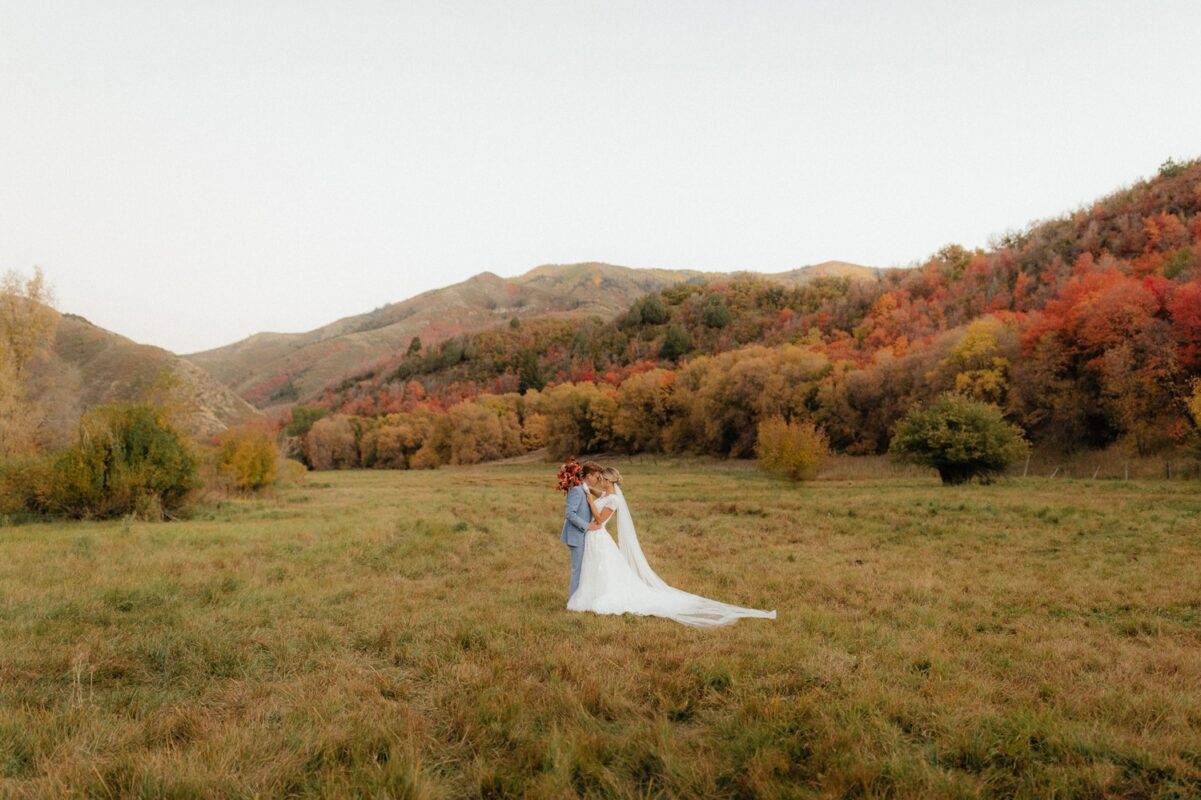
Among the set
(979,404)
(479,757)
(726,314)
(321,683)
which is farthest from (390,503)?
(726,314)

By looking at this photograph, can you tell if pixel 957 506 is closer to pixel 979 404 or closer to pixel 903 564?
pixel 903 564

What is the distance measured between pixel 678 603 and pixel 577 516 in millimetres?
2036

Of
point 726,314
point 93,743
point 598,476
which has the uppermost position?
point 726,314

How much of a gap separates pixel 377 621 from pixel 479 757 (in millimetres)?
4614

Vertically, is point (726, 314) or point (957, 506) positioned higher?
point (726, 314)

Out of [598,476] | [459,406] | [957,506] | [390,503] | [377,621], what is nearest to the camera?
[377,621]

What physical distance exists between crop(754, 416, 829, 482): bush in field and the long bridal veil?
3199cm

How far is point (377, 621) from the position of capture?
8.23 meters

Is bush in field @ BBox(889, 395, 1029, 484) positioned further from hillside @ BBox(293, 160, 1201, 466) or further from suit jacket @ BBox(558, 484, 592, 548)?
suit jacket @ BBox(558, 484, 592, 548)

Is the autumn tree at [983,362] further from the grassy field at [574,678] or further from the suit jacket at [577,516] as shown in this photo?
the suit jacket at [577,516]

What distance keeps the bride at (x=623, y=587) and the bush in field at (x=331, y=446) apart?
107438 millimetres

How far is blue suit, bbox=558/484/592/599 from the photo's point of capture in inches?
392

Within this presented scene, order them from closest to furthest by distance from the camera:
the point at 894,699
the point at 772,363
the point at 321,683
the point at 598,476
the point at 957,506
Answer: the point at 894,699, the point at 321,683, the point at 598,476, the point at 957,506, the point at 772,363

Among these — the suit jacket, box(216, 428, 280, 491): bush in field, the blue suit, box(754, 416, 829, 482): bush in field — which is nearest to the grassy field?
the blue suit
